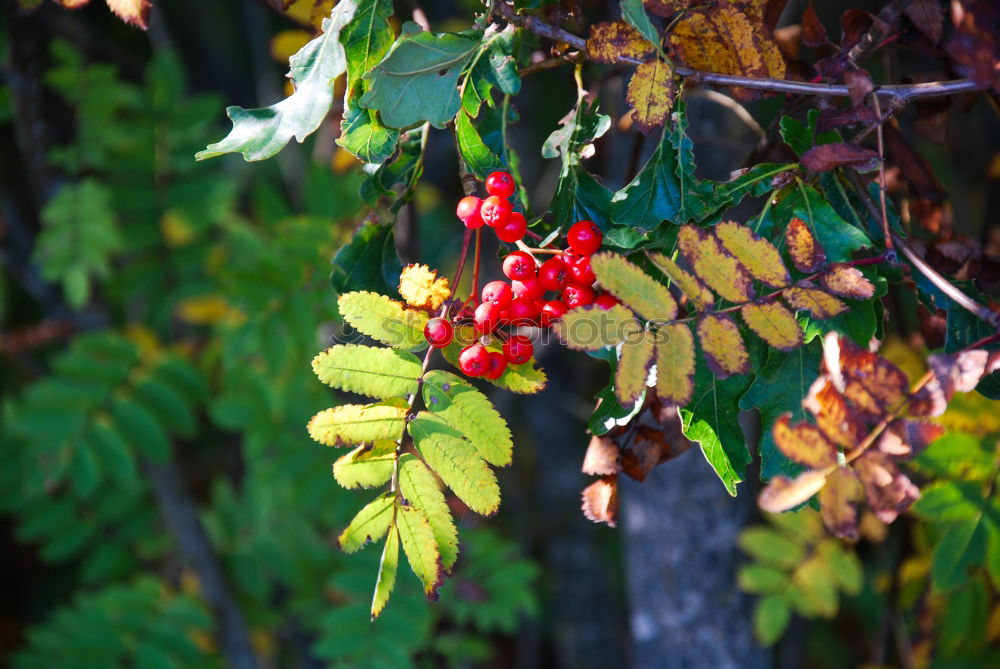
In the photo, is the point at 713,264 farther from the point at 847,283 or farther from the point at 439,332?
the point at 439,332

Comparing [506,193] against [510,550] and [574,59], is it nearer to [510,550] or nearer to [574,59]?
[574,59]

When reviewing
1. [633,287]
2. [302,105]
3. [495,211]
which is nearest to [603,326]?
[633,287]

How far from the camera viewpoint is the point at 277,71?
313 cm

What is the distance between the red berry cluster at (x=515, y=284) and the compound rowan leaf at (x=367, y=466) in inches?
5.0

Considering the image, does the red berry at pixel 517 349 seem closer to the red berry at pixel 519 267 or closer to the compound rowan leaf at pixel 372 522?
the red berry at pixel 519 267

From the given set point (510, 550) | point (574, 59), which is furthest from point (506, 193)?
point (510, 550)

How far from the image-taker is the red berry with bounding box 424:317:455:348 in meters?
0.77

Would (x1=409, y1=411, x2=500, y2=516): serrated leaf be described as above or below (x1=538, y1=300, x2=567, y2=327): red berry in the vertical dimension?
A: below

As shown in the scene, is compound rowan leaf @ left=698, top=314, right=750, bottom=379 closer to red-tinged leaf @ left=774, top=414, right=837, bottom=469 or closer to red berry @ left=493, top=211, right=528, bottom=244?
red-tinged leaf @ left=774, top=414, right=837, bottom=469

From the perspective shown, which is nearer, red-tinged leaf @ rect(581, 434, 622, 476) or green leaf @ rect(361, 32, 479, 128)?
green leaf @ rect(361, 32, 479, 128)

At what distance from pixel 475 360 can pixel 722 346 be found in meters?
0.23

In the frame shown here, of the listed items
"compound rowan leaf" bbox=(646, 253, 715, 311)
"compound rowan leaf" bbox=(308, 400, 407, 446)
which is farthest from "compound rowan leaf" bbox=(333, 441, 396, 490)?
"compound rowan leaf" bbox=(646, 253, 715, 311)

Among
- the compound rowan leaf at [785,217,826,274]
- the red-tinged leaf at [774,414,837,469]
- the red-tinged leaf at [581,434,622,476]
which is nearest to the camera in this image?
the red-tinged leaf at [774,414,837,469]

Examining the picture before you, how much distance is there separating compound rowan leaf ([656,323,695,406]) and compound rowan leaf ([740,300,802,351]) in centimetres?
6
